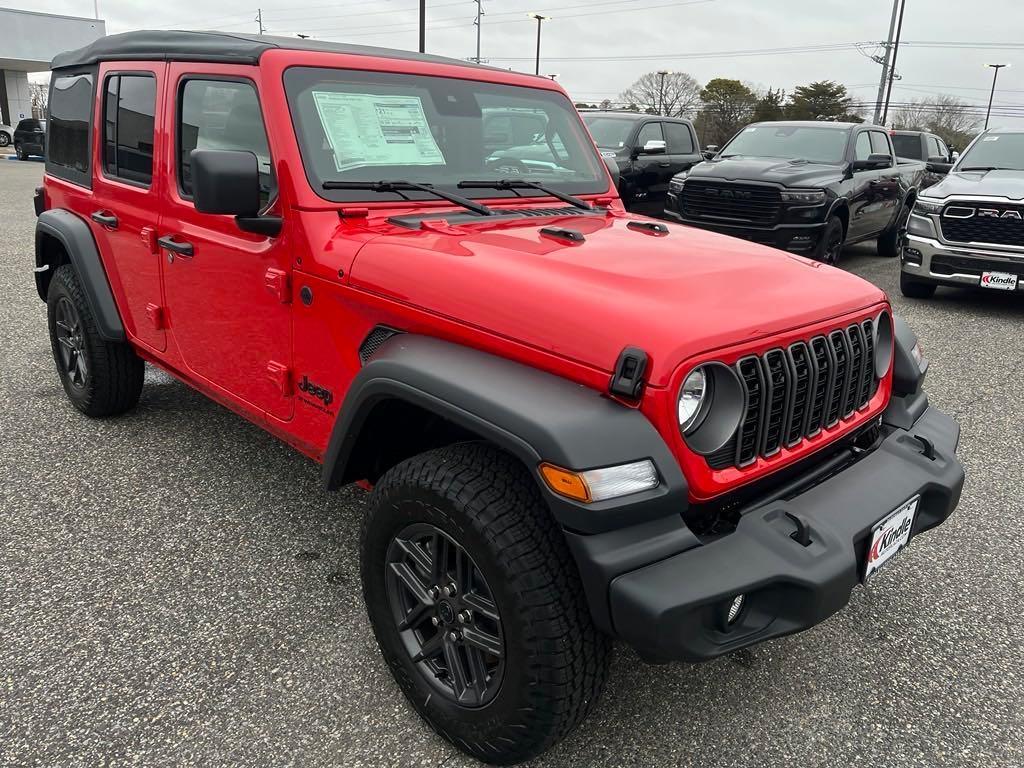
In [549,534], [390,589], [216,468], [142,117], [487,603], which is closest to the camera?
[549,534]

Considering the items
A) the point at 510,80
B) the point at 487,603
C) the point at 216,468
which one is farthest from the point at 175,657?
the point at 510,80

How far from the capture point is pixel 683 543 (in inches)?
68.4

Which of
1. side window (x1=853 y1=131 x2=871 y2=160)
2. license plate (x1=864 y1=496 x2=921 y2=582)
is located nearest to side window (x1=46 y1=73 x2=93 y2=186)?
license plate (x1=864 y1=496 x2=921 y2=582)

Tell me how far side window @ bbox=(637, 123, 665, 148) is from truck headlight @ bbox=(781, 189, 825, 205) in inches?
110

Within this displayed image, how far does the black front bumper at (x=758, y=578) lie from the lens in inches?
64.8

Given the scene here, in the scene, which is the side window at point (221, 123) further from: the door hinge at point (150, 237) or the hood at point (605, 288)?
→ the hood at point (605, 288)

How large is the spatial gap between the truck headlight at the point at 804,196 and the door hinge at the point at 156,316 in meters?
6.69

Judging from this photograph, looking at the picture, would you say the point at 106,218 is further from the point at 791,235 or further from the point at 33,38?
the point at 33,38

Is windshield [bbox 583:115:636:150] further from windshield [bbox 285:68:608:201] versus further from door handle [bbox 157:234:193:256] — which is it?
door handle [bbox 157:234:193:256]

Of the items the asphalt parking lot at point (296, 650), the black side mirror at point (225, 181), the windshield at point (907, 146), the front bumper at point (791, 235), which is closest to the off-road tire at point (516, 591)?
the asphalt parking lot at point (296, 650)

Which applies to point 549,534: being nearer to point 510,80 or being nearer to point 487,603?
point 487,603

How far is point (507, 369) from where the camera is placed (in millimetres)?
1929

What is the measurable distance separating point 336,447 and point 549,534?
2.58 feet

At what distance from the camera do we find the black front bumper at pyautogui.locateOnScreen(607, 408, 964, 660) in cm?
165
